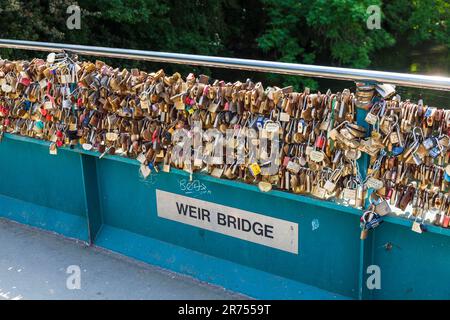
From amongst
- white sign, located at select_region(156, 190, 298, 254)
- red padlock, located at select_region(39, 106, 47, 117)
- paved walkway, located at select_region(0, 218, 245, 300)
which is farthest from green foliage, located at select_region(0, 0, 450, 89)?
white sign, located at select_region(156, 190, 298, 254)

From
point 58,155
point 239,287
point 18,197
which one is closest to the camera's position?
point 239,287

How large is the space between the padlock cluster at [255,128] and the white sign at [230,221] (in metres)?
0.25

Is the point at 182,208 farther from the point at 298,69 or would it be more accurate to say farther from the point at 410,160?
the point at 410,160

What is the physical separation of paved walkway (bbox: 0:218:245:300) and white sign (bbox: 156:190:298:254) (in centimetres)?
39

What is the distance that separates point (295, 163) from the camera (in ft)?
11.6

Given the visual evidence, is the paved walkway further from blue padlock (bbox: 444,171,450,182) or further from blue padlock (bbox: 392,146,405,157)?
blue padlock (bbox: 444,171,450,182)

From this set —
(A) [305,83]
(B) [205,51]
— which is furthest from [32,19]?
(A) [305,83]

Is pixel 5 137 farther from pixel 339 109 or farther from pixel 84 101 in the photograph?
pixel 339 109

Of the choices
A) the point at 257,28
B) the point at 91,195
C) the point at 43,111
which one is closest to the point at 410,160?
the point at 91,195

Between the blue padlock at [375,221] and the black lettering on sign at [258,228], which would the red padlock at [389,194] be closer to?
the blue padlock at [375,221]

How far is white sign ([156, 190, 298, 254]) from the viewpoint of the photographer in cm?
380

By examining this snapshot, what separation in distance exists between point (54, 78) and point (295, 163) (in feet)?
6.81

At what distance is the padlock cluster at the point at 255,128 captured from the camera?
3.15 metres

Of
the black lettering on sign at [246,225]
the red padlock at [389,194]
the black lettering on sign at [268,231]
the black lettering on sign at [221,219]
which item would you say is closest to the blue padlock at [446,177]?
the red padlock at [389,194]
